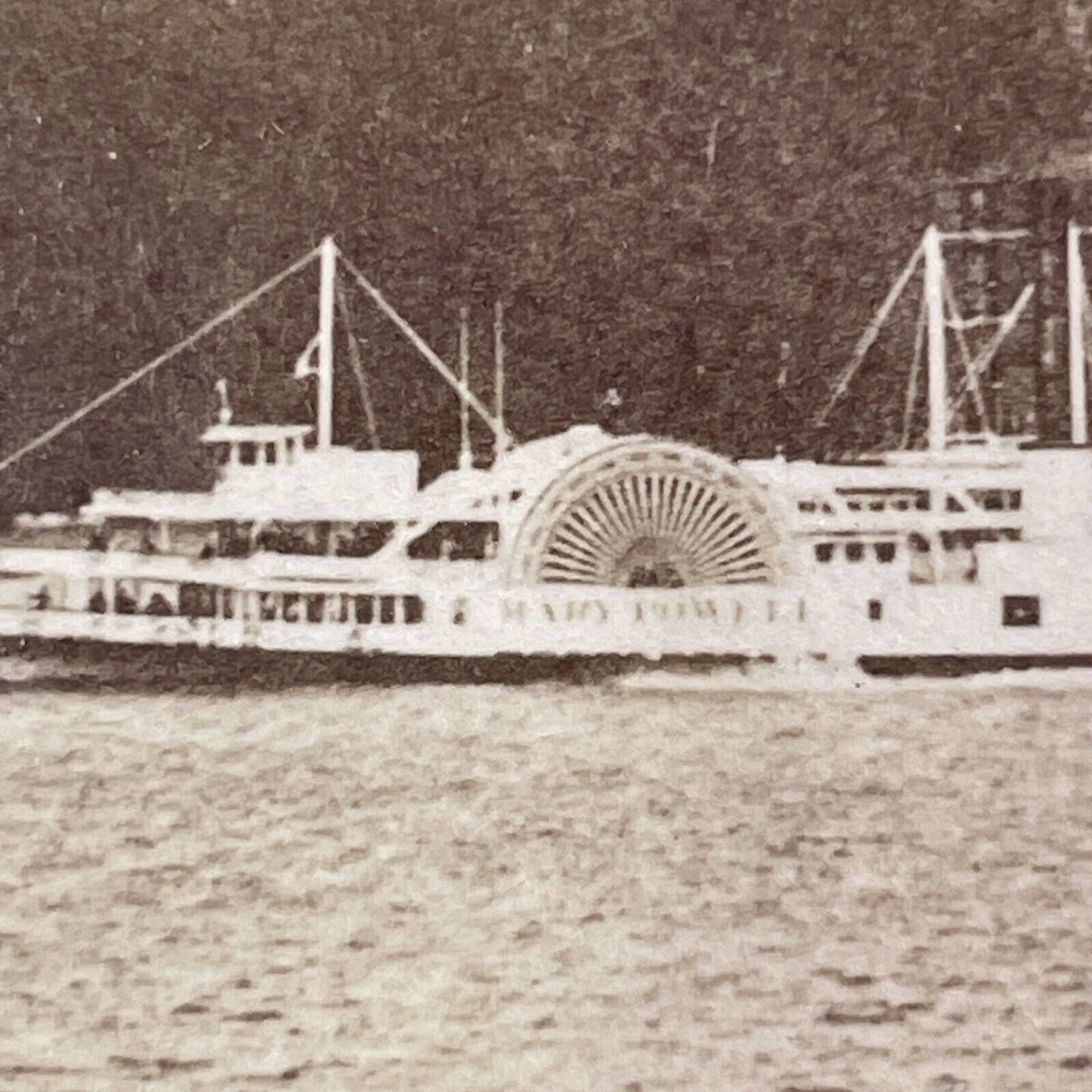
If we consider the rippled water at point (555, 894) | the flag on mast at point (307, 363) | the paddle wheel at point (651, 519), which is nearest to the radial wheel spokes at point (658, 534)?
the paddle wheel at point (651, 519)

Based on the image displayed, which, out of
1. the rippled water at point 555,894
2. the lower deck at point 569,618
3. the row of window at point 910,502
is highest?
the row of window at point 910,502

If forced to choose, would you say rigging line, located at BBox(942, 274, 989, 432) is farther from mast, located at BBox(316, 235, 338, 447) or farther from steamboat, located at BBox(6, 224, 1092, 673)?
mast, located at BBox(316, 235, 338, 447)

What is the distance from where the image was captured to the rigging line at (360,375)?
921 millimetres

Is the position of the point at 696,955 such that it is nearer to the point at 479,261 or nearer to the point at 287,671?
the point at 287,671

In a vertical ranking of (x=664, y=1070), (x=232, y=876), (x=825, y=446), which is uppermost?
(x=825, y=446)

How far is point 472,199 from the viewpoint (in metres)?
0.94

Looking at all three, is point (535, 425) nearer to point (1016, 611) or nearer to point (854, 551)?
point (854, 551)

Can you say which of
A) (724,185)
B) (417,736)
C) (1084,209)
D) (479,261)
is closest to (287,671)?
(417,736)

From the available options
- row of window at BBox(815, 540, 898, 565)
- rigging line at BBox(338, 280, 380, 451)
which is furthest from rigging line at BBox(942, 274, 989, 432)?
rigging line at BBox(338, 280, 380, 451)

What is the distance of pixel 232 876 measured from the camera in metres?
0.85

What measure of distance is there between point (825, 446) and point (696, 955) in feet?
1.29

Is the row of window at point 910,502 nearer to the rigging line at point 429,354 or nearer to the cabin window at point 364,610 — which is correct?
the rigging line at point 429,354

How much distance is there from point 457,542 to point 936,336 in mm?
406

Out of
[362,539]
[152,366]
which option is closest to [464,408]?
[362,539]
